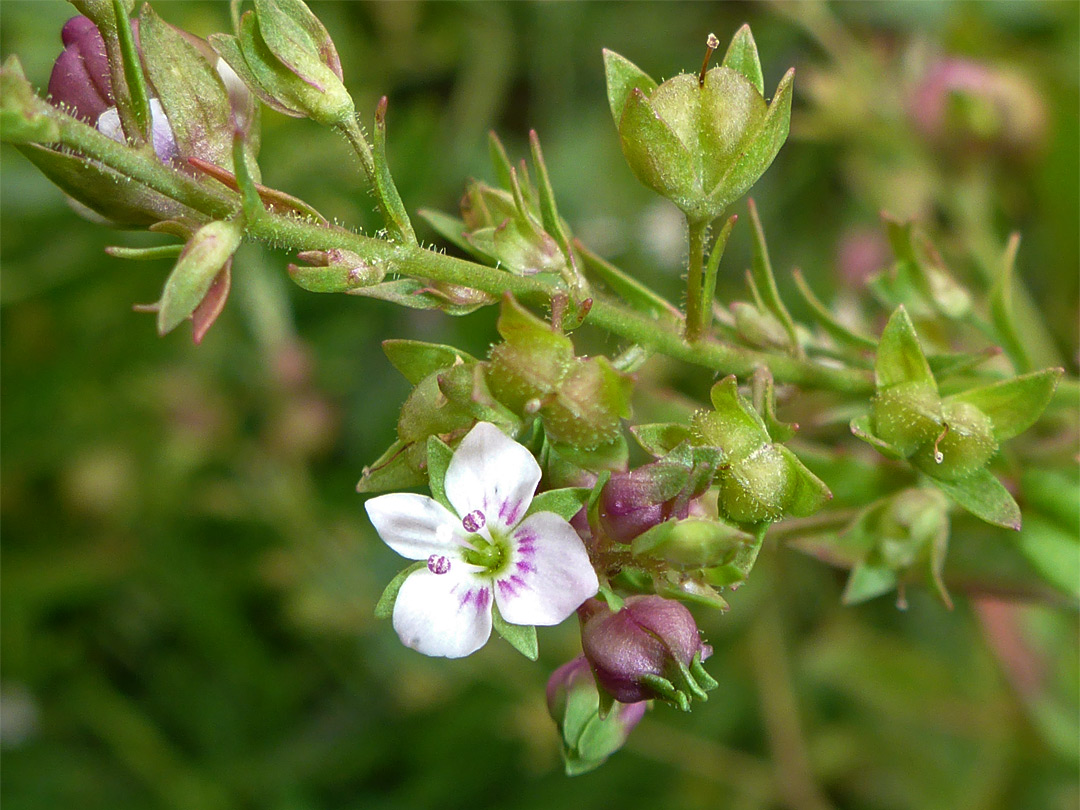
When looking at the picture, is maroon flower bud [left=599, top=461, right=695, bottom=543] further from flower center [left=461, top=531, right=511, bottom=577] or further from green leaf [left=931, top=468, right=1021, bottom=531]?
green leaf [left=931, top=468, right=1021, bottom=531]

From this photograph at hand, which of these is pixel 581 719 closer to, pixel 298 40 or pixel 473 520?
pixel 473 520

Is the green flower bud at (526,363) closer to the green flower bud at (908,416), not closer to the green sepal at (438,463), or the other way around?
the green sepal at (438,463)

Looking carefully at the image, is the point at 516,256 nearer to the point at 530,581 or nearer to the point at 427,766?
the point at 530,581

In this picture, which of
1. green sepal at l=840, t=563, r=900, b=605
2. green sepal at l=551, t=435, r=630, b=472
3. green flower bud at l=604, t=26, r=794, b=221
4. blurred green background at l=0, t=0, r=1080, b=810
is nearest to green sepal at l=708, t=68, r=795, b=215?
green flower bud at l=604, t=26, r=794, b=221

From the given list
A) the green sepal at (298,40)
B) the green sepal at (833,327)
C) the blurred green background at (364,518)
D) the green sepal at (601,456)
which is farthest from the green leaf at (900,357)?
the blurred green background at (364,518)

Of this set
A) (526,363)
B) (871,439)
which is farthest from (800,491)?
(526,363)

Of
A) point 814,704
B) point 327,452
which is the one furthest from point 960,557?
point 327,452
